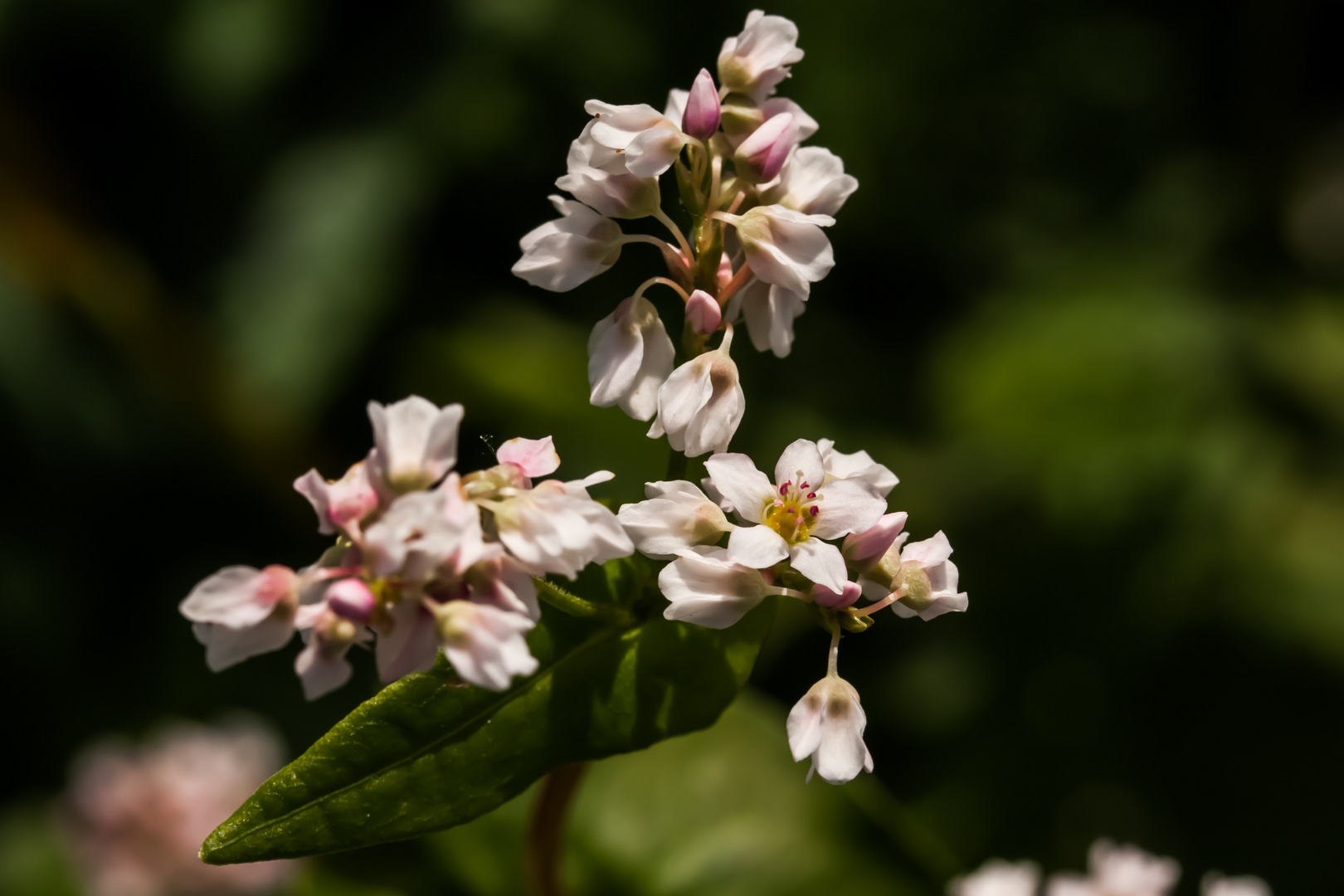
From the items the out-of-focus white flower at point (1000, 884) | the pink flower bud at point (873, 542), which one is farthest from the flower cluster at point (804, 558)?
the out-of-focus white flower at point (1000, 884)

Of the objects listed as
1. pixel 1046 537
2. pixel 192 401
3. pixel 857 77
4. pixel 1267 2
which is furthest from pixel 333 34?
pixel 1267 2

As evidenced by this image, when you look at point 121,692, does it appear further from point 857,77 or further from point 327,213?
point 857,77

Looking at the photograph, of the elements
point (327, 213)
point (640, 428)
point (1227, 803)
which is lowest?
point (1227, 803)

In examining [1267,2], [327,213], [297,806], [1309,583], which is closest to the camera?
[297,806]

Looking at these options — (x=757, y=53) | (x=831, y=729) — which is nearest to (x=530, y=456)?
(x=831, y=729)

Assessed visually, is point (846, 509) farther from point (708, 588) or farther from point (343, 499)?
point (343, 499)

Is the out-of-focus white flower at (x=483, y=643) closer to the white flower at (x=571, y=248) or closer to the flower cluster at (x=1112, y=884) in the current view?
the white flower at (x=571, y=248)
